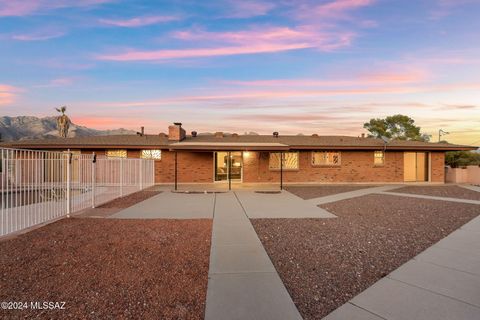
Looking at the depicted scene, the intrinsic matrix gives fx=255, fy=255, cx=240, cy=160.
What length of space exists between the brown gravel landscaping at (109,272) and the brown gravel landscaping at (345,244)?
4.97ft

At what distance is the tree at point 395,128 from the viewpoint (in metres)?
44.2

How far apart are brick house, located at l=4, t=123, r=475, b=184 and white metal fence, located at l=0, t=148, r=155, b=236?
128 centimetres

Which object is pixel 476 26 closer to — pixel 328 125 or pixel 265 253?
pixel 265 253

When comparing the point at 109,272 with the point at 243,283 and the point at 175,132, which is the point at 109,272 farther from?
the point at 175,132

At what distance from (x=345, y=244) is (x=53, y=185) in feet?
29.8

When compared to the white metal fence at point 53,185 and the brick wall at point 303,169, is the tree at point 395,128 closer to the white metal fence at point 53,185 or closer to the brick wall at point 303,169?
the brick wall at point 303,169

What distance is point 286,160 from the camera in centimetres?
1964

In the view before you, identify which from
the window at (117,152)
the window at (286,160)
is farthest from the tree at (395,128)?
the window at (117,152)

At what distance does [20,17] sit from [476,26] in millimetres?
22019

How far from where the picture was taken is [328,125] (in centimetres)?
4128

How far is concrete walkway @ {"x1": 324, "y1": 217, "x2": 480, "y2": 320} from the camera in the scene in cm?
301

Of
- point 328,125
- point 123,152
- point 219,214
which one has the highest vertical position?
point 328,125

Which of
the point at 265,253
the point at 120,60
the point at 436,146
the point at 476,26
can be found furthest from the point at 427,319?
the point at 436,146

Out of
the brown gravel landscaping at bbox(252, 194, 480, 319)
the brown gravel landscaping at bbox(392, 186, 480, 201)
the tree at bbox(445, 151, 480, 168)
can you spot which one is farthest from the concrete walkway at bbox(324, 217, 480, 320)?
the tree at bbox(445, 151, 480, 168)
